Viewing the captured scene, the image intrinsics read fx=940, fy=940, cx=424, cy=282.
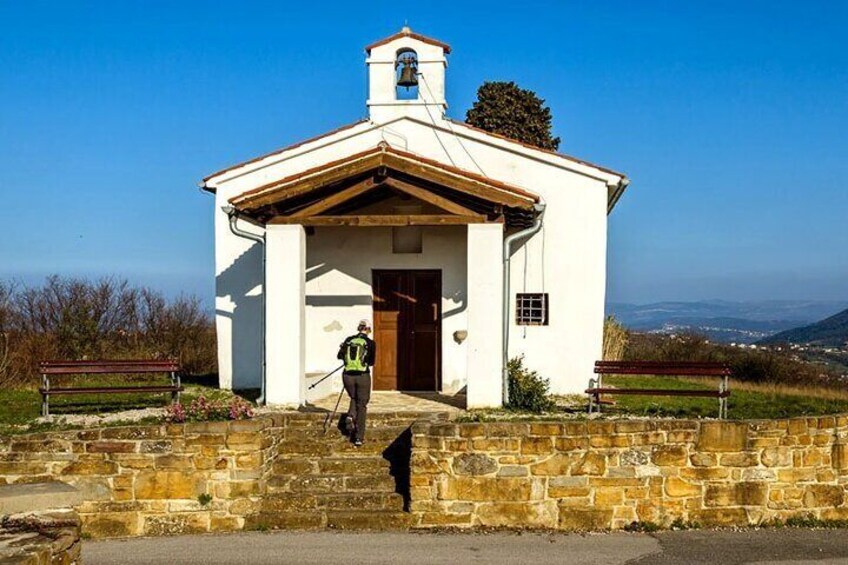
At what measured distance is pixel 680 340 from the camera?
3459 centimetres

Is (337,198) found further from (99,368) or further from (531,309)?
(531,309)

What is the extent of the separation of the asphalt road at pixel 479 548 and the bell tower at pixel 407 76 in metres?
8.90

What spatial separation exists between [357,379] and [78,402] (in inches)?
225

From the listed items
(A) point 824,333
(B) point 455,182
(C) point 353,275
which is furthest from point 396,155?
(A) point 824,333

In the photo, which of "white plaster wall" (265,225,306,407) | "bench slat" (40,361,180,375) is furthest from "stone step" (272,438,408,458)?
"bench slat" (40,361,180,375)

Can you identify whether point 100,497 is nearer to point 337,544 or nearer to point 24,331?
point 337,544

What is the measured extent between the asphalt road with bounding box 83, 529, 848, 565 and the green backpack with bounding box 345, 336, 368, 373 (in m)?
2.36

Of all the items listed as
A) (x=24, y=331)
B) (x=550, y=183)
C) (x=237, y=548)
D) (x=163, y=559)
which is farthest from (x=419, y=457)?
(x=24, y=331)

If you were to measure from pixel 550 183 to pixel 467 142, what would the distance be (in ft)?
5.66

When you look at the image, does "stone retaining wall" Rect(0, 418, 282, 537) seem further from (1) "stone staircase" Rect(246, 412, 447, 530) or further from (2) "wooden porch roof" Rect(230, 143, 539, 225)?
(2) "wooden porch roof" Rect(230, 143, 539, 225)

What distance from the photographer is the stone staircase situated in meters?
11.2

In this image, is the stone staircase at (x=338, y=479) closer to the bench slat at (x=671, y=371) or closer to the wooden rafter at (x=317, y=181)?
the bench slat at (x=671, y=371)

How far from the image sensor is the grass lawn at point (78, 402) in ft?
44.2

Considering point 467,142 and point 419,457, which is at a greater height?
point 467,142
